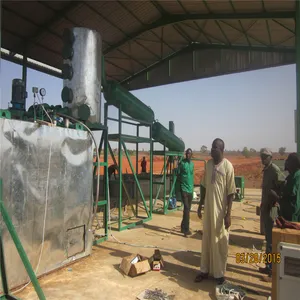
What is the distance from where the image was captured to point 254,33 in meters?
10.8

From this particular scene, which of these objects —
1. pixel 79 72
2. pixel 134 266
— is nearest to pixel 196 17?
pixel 79 72

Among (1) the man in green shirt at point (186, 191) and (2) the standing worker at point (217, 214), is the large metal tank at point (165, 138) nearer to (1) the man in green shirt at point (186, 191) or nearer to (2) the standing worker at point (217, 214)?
(1) the man in green shirt at point (186, 191)

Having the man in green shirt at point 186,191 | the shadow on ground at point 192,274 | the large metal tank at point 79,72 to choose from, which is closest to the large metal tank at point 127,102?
the large metal tank at point 79,72

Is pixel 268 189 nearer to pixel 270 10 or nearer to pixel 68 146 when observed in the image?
pixel 68 146

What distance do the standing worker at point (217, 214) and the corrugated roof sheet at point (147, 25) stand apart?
19.4 feet

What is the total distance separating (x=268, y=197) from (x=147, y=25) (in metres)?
8.58

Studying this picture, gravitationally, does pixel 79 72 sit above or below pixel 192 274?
above

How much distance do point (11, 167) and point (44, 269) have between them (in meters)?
1.69

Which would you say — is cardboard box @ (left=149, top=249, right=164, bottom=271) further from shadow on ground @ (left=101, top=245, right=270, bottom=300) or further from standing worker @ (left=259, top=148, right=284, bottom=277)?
standing worker @ (left=259, top=148, right=284, bottom=277)

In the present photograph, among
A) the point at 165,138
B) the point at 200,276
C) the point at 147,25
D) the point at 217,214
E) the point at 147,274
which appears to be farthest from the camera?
the point at 147,25

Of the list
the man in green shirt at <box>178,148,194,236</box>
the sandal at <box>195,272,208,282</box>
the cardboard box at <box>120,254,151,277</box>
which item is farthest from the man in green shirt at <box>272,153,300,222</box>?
the man in green shirt at <box>178,148,194,236</box>

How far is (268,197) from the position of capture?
460 centimetres

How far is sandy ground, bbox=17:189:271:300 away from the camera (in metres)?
3.92

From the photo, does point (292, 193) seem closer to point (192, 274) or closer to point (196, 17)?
point (192, 274)
